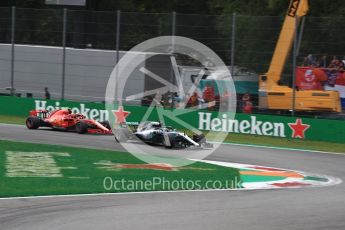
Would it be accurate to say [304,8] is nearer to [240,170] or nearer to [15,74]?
[15,74]

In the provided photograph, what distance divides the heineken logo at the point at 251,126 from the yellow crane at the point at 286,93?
1.32 m

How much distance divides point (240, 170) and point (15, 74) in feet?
52.0

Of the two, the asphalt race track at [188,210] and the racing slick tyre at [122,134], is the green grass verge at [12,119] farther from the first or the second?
the asphalt race track at [188,210]

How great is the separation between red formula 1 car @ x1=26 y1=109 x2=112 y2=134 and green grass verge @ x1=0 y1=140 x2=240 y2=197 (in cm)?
334

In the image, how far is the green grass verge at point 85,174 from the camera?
11469 millimetres

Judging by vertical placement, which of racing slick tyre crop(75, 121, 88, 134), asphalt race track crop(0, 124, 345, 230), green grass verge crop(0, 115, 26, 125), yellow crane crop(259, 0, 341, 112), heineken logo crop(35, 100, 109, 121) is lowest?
asphalt race track crop(0, 124, 345, 230)

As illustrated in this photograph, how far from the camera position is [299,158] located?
17203 mm

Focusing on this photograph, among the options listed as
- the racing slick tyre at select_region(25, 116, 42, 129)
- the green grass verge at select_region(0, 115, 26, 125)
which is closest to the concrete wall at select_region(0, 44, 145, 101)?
the green grass verge at select_region(0, 115, 26, 125)

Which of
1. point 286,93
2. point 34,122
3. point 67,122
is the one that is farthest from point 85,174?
point 286,93

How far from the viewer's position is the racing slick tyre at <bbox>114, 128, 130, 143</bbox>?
17.8m

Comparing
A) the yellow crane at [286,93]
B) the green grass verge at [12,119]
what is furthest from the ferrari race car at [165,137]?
the green grass verge at [12,119]

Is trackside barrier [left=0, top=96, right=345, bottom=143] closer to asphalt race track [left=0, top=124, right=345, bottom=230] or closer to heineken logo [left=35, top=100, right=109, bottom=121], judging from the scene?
heineken logo [left=35, top=100, right=109, bottom=121]

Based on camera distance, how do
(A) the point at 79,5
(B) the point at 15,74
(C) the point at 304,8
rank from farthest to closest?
(A) the point at 79,5, (B) the point at 15,74, (C) the point at 304,8

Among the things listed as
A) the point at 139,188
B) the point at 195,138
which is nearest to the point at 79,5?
the point at 195,138
